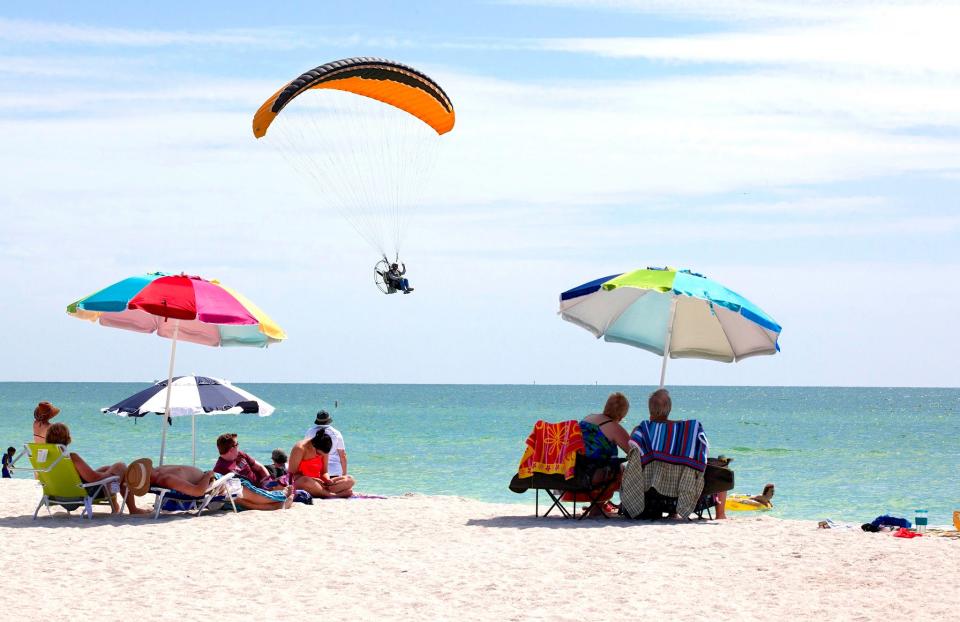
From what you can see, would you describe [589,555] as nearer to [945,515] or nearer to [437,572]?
[437,572]

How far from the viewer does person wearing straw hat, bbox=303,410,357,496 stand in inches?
460

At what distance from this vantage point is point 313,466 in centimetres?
1156

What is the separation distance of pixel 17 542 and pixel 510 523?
391 centimetres

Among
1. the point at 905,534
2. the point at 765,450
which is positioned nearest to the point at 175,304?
the point at 905,534

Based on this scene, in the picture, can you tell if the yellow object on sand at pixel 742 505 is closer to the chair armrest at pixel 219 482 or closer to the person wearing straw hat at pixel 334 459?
the person wearing straw hat at pixel 334 459

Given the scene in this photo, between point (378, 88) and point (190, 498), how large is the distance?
5.74 metres

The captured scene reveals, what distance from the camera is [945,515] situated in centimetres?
1777

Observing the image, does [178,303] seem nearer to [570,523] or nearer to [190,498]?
[190,498]

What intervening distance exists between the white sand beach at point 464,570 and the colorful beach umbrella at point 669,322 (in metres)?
1.92

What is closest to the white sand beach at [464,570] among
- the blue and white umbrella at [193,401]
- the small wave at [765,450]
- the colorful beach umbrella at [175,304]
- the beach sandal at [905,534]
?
the beach sandal at [905,534]

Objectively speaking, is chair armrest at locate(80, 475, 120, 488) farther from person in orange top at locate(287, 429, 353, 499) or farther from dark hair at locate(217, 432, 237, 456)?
person in orange top at locate(287, 429, 353, 499)

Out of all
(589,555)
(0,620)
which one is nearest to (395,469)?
(589,555)

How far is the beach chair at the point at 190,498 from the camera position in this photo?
988 cm

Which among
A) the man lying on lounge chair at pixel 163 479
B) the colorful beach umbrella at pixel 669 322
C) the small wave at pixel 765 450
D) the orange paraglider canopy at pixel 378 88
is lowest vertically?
the man lying on lounge chair at pixel 163 479
